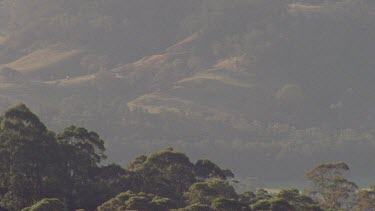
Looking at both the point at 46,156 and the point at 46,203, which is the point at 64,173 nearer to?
the point at 46,156

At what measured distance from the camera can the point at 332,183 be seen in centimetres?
10631

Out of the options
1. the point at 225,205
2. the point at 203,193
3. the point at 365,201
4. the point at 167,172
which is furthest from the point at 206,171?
the point at 225,205

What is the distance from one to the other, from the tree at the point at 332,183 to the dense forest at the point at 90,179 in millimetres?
13913

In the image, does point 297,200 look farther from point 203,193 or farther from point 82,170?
point 82,170

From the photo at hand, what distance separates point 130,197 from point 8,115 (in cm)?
1847

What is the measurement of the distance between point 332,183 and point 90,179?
34.6m

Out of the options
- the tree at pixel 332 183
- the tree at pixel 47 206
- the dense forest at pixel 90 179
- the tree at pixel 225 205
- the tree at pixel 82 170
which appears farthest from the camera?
the tree at pixel 332 183

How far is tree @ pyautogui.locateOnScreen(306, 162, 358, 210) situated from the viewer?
344ft

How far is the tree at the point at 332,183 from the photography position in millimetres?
105000

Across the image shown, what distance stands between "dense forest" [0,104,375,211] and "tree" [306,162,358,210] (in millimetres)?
13913

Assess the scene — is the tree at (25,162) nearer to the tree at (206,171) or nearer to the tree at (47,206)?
the tree at (47,206)

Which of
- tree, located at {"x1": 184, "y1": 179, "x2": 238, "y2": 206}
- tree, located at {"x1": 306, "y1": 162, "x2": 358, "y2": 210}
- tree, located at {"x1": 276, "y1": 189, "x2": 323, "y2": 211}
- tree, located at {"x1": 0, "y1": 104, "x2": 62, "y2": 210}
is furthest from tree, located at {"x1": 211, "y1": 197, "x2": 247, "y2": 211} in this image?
tree, located at {"x1": 306, "y1": 162, "x2": 358, "y2": 210}

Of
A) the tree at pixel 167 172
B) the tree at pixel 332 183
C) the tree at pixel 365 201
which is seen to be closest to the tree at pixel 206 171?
the tree at pixel 167 172

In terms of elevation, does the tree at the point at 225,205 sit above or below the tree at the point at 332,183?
below
